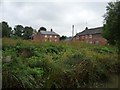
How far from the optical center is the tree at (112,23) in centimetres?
1658

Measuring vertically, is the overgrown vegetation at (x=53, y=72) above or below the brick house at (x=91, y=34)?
below

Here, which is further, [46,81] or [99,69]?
[99,69]

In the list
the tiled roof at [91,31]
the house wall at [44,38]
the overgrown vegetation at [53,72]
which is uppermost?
the tiled roof at [91,31]

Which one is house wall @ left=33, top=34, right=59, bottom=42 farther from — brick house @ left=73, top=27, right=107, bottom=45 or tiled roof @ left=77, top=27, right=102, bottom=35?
tiled roof @ left=77, top=27, right=102, bottom=35

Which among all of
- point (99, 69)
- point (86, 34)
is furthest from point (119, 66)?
point (86, 34)

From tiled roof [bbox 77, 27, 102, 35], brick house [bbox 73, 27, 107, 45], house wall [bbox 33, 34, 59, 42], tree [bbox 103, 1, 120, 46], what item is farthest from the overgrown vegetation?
tiled roof [bbox 77, 27, 102, 35]

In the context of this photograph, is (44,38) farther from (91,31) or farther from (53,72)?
(91,31)

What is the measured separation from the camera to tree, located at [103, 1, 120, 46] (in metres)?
16.6

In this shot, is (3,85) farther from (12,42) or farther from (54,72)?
(12,42)

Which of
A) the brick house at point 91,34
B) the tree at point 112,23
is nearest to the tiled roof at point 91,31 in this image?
the brick house at point 91,34

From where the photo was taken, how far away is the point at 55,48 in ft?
53.8

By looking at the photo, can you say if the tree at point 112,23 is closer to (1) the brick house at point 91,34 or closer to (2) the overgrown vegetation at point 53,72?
(2) the overgrown vegetation at point 53,72

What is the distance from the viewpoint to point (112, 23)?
Answer: 1664 cm

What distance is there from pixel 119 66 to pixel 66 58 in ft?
15.0
